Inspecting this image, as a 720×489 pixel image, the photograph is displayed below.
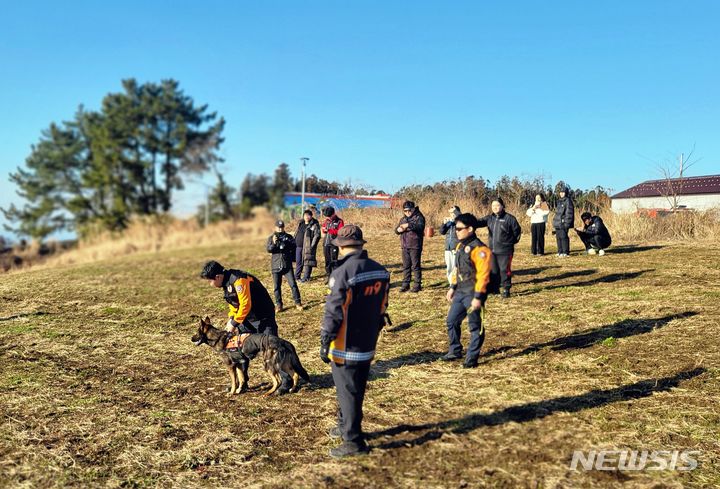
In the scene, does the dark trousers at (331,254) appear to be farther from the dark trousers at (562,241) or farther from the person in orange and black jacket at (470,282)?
Result: the dark trousers at (562,241)

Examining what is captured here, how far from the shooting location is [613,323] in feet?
31.2

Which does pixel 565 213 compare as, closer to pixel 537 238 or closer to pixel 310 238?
pixel 537 238

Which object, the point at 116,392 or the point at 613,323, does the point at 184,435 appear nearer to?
the point at 116,392

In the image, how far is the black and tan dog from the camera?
22.3 ft

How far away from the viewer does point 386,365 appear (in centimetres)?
808

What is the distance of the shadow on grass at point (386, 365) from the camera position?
7.45 meters

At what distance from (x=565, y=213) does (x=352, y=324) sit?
1291 cm

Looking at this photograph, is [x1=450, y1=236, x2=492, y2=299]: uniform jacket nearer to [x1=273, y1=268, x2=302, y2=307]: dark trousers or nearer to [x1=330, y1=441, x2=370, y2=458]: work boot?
[x1=330, y1=441, x2=370, y2=458]: work boot

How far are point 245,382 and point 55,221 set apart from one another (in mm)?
21110

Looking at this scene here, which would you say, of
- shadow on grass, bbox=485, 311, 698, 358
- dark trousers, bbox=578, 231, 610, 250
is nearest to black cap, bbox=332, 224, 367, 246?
shadow on grass, bbox=485, 311, 698, 358

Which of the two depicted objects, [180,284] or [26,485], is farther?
[180,284]

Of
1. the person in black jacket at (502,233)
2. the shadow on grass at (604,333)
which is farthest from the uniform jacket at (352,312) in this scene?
the person in black jacket at (502,233)

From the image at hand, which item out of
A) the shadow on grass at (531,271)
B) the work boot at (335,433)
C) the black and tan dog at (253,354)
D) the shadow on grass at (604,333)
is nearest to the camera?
the work boot at (335,433)

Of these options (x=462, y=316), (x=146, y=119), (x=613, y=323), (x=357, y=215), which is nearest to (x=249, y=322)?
(x=462, y=316)
